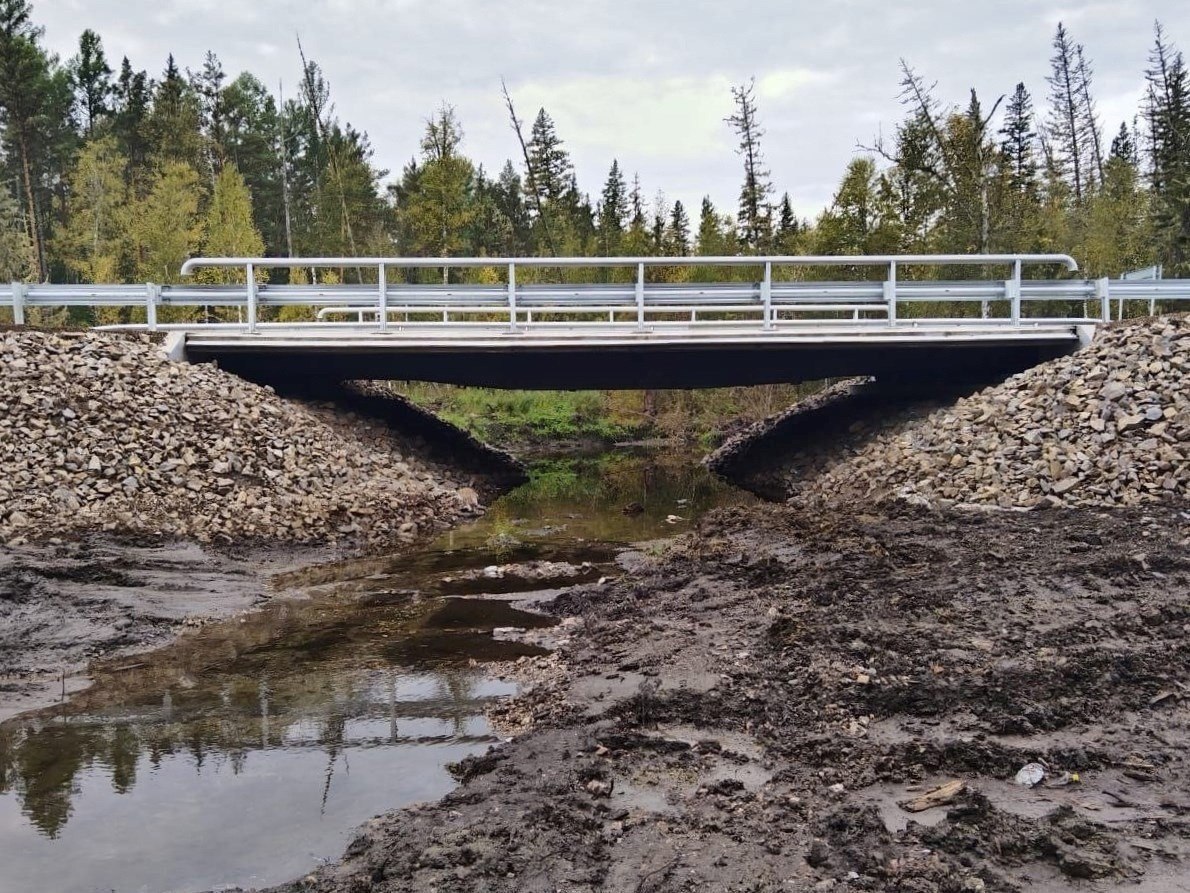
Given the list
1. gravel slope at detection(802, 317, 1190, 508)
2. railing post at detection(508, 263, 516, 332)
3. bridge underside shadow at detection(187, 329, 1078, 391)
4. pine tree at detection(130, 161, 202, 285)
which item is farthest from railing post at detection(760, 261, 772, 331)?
pine tree at detection(130, 161, 202, 285)

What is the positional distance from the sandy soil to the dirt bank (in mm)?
3933

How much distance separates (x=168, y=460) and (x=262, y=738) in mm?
8376

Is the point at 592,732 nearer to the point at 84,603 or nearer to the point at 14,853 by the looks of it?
the point at 14,853

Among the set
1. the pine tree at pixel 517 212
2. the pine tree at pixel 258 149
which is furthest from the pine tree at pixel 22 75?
the pine tree at pixel 517 212

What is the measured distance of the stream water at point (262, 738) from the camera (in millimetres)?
5082

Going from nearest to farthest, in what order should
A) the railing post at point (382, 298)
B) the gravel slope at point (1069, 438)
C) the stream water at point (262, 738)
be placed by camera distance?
the stream water at point (262, 738), the gravel slope at point (1069, 438), the railing post at point (382, 298)

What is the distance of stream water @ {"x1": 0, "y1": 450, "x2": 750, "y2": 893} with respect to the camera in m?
5.08

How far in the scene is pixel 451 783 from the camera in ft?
19.3

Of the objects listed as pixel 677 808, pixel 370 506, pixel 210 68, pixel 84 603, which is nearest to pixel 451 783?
pixel 677 808

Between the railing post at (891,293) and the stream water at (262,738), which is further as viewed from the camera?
the railing post at (891,293)

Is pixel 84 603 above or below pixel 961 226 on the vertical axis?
below

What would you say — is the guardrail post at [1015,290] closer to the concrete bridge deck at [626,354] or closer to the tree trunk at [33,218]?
the concrete bridge deck at [626,354]

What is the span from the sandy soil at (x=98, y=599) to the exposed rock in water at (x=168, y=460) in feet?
2.77

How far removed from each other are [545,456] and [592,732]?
2531cm
